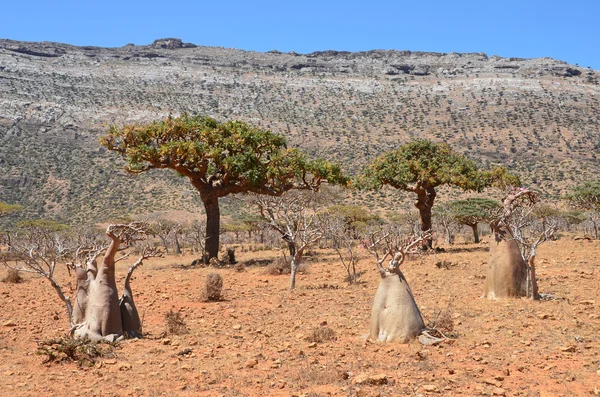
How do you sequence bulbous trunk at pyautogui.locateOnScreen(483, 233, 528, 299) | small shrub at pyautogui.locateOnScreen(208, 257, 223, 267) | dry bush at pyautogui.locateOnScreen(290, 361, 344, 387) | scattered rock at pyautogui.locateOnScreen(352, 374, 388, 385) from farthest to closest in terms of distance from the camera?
small shrub at pyautogui.locateOnScreen(208, 257, 223, 267) → bulbous trunk at pyautogui.locateOnScreen(483, 233, 528, 299) → dry bush at pyautogui.locateOnScreen(290, 361, 344, 387) → scattered rock at pyautogui.locateOnScreen(352, 374, 388, 385)

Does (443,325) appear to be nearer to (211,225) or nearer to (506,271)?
(506,271)

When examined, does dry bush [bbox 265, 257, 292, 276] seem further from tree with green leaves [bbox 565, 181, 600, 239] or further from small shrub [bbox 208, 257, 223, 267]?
tree with green leaves [bbox 565, 181, 600, 239]

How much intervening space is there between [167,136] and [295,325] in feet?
41.8

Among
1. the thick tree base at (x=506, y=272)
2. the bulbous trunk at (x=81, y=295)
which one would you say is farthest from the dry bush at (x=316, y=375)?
the thick tree base at (x=506, y=272)

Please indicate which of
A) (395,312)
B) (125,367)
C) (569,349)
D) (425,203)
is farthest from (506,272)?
(425,203)

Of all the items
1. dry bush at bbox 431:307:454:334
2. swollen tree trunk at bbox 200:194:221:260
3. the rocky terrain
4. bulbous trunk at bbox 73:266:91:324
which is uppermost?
the rocky terrain

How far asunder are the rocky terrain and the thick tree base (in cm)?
4069

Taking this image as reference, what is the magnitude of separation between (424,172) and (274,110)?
53.3 m

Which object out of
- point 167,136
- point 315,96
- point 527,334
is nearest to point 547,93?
point 315,96

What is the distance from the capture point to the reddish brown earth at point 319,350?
636 cm

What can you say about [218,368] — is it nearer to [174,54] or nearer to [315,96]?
[315,96]

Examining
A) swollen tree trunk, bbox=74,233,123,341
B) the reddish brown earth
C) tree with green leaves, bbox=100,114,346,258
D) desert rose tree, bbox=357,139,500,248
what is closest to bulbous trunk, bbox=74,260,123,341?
swollen tree trunk, bbox=74,233,123,341

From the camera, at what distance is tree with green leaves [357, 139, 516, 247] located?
21141 millimetres

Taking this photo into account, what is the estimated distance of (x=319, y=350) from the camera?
784cm
